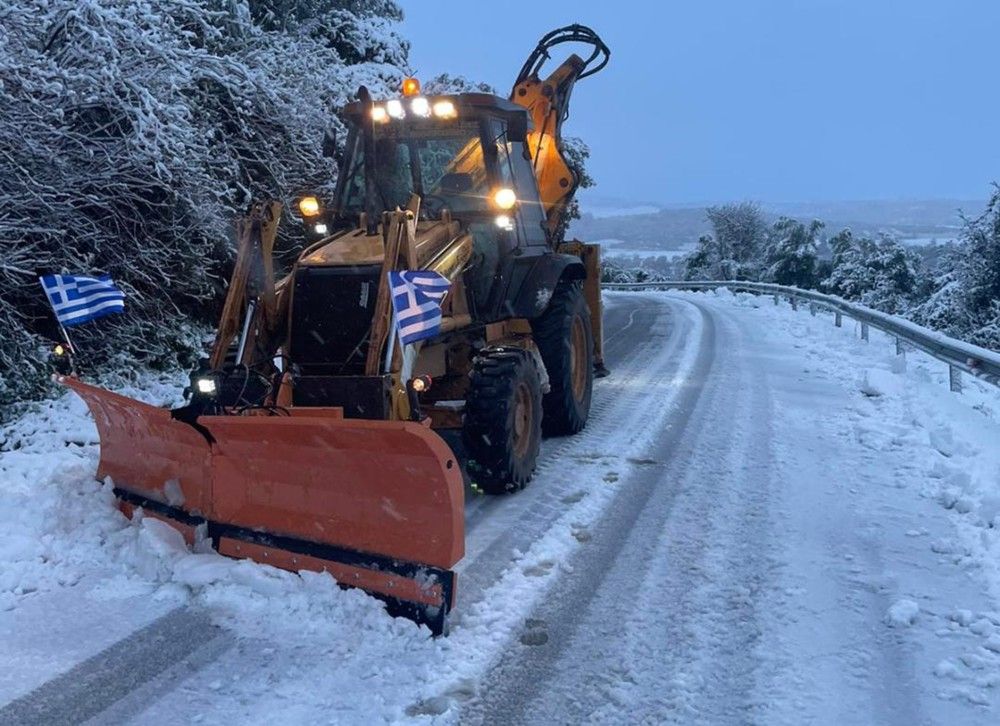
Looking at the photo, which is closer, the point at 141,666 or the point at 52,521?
the point at 141,666

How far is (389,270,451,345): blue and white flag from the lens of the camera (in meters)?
4.30

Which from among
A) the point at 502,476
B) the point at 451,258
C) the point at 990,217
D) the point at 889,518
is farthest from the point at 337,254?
the point at 990,217

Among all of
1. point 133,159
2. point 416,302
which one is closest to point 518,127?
point 416,302

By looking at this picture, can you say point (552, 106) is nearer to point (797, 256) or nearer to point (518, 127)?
point (518, 127)

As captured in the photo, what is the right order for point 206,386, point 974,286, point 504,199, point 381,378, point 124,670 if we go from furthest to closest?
1. point 974,286
2. point 504,199
3. point 206,386
4. point 381,378
5. point 124,670

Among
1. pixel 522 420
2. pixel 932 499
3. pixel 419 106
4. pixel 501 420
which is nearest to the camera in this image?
pixel 501 420

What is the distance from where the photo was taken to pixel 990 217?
22.3 metres

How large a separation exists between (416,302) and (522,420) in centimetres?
154

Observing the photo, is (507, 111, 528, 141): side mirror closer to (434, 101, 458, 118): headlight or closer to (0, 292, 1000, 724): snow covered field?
(434, 101, 458, 118): headlight

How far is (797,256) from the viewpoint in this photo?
3994cm

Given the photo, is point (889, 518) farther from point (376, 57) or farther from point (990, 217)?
point (990, 217)

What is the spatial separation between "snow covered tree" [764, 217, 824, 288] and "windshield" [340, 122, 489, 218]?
3582 cm

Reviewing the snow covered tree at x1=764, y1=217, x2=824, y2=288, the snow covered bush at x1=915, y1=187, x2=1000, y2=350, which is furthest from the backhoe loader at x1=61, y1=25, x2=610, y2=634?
the snow covered tree at x1=764, y1=217, x2=824, y2=288

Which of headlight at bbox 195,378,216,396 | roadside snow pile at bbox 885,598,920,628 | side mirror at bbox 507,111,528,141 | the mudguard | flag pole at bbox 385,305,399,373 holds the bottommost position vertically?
roadside snow pile at bbox 885,598,920,628
